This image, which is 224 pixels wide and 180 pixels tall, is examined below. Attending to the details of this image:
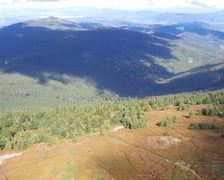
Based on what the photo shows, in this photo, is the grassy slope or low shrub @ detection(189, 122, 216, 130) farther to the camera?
low shrub @ detection(189, 122, 216, 130)

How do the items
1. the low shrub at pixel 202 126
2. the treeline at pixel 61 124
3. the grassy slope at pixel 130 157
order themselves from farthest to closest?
the treeline at pixel 61 124
the low shrub at pixel 202 126
the grassy slope at pixel 130 157

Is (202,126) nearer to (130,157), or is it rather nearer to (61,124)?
(130,157)

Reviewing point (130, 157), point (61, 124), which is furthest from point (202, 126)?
point (61, 124)

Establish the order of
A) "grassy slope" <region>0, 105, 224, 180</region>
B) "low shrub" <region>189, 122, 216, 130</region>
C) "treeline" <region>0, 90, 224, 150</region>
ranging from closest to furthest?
1. "grassy slope" <region>0, 105, 224, 180</region>
2. "low shrub" <region>189, 122, 216, 130</region>
3. "treeline" <region>0, 90, 224, 150</region>

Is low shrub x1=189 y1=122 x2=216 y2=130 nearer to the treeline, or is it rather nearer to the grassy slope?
the grassy slope

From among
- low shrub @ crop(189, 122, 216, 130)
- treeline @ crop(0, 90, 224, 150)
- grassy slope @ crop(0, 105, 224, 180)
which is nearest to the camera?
grassy slope @ crop(0, 105, 224, 180)

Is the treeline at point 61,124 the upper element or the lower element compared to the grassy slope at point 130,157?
lower

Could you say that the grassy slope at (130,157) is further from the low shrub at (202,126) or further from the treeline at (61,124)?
the treeline at (61,124)

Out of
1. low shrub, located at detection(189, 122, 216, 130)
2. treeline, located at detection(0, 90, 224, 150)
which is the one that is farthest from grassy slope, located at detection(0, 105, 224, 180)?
treeline, located at detection(0, 90, 224, 150)

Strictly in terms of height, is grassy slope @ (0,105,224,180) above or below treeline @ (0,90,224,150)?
above

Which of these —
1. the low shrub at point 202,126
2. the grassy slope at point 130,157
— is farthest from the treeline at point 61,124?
the low shrub at point 202,126
